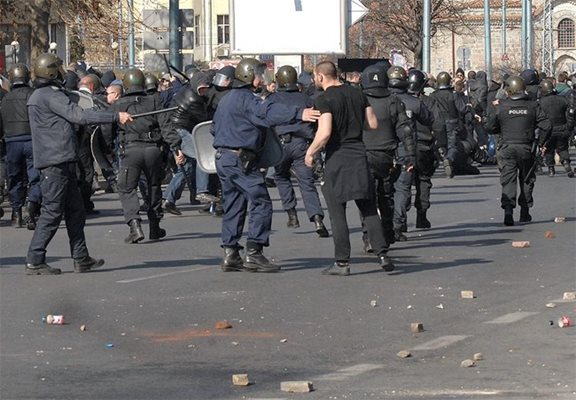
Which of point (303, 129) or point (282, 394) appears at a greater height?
point (303, 129)

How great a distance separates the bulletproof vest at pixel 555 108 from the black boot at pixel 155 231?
12.7 metres

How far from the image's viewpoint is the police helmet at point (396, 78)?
16.7 m

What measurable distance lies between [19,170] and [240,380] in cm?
1104

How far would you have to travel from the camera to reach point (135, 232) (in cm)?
1672

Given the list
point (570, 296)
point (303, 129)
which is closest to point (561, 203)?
point (303, 129)

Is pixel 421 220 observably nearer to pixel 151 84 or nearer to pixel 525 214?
pixel 525 214

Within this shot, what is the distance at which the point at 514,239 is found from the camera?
1666 centimetres

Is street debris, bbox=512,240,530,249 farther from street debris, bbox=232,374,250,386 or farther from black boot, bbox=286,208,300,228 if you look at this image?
street debris, bbox=232,374,250,386

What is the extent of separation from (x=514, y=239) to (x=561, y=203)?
17.0 feet

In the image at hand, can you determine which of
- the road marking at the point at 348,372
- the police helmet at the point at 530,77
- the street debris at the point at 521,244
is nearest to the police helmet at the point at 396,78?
the street debris at the point at 521,244

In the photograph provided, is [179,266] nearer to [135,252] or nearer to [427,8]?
[135,252]

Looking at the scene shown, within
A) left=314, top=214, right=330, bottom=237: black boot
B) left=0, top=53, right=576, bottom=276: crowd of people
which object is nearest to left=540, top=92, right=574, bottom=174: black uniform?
left=0, top=53, right=576, bottom=276: crowd of people

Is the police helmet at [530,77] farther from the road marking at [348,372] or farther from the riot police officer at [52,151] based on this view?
the road marking at [348,372]

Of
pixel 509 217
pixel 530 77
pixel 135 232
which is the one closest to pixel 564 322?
pixel 135 232
